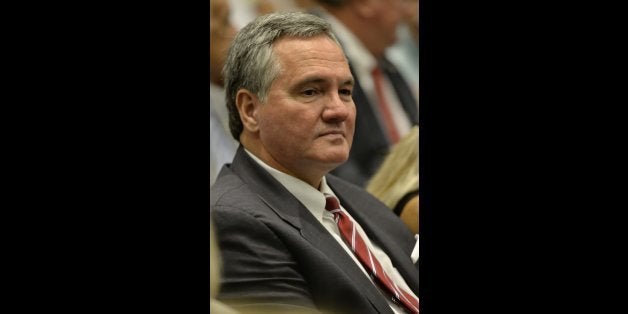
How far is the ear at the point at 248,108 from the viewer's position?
93.4 inches

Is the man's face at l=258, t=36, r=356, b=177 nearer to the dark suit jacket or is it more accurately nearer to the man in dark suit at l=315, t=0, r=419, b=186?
the dark suit jacket

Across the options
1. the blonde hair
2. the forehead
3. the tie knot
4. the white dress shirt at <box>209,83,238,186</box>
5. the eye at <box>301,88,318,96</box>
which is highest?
the forehead

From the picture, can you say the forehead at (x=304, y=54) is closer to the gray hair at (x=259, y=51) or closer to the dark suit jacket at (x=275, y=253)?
the gray hair at (x=259, y=51)

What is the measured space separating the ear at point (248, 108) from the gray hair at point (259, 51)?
0.01 meters

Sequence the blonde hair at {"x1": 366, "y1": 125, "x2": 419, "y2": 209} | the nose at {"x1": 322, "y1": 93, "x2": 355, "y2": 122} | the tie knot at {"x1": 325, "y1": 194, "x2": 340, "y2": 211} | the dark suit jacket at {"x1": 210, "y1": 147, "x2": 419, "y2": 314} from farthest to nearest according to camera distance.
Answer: the blonde hair at {"x1": 366, "y1": 125, "x2": 419, "y2": 209} < the tie knot at {"x1": 325, "y1": 194, "x2": 340, "y2": 211} < the nose at {"x1": 322, "y1": 93, "x2": 355, "y2": 122} < the dark suit jacket at {"x1": 210, "y1": 147, "x2": 419, "y2": 314}

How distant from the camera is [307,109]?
92.4 inches

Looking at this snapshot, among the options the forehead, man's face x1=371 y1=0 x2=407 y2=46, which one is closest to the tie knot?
the forehead

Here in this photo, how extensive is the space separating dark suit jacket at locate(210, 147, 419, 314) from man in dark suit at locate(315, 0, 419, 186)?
299 mm

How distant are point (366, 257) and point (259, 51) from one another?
2.00 feet

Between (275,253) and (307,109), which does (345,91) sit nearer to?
(307,109)

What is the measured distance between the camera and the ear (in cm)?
237

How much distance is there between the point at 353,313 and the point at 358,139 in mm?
544

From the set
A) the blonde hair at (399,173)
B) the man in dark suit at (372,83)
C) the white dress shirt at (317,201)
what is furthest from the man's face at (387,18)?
A: the white dress shirt at (317,201)

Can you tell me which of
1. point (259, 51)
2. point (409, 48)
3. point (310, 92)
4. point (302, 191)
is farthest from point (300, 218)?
point (409, 48)
